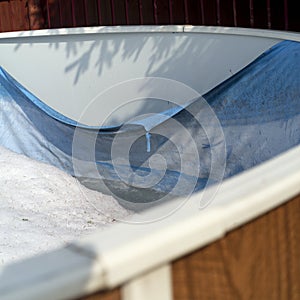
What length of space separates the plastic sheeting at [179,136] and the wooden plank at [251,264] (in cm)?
367

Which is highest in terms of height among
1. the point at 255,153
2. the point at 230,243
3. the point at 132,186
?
the point at 230,243

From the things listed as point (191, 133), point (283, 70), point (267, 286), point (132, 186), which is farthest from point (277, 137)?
point (267, 286)

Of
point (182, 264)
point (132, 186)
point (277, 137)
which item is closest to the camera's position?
point (182, 264)

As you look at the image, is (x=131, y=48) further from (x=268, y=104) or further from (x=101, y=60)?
(x=268, y=104)

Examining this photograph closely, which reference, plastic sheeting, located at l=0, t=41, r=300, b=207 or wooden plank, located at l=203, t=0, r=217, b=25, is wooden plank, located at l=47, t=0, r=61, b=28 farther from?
wooden plank, located at l=203, t=0, r=217, b=25

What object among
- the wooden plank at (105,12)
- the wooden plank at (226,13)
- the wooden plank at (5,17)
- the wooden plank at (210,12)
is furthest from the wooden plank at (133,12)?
the wooden plank at (5,17)

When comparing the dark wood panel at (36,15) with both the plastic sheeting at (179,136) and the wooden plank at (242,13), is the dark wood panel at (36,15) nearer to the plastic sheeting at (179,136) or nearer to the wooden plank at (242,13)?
the plastic sheeting at (179,136)

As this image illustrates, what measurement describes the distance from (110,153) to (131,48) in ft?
4.60

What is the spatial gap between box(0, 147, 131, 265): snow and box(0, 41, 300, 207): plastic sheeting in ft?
1.39

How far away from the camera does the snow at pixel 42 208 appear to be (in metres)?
4.98

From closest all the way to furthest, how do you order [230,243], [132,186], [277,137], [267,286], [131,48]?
[230,243], [267,286], [277,137], [132,186], [131,48]

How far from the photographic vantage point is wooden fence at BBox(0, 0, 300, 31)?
6.01 meters

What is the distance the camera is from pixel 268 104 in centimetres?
557

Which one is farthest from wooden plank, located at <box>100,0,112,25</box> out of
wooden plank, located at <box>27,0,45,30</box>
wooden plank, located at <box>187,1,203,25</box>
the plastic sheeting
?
the plastic sheeting
